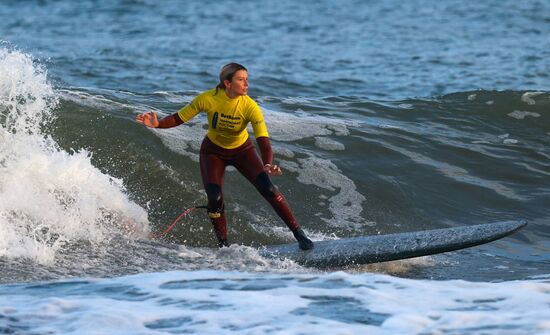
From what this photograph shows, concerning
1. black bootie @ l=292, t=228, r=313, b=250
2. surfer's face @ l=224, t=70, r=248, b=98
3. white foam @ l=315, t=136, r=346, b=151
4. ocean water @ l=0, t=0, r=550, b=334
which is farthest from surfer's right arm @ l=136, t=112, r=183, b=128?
white foam @ l=315, t=136, r=346, b=151

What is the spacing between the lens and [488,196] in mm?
11531

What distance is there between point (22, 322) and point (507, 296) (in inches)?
126

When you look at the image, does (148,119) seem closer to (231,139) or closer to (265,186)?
(231,139)

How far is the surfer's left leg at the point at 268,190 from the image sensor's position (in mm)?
8492

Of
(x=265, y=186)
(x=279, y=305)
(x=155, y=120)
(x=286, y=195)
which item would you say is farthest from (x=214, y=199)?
(x=286, y=195)

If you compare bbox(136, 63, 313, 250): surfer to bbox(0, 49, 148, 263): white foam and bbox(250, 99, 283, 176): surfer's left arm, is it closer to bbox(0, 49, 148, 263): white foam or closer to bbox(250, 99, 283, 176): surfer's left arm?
bbox(250, 99, 283, 176): surfer's left arm

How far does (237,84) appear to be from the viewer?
27.3 feet

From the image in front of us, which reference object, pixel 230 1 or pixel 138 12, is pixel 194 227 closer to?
pixel 138 12

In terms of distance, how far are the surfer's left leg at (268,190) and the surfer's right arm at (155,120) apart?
61 centimetres

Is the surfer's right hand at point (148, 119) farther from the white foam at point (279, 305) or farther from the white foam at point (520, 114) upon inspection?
the white foam at point (520, 114)

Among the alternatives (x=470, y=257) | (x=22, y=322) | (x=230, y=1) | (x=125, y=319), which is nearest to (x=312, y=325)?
(x=125, y=319)

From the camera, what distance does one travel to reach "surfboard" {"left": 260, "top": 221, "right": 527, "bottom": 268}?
835 centimetres

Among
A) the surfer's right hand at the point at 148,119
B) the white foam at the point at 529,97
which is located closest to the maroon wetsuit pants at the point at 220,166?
the surfer's right hand at the point at 148,119

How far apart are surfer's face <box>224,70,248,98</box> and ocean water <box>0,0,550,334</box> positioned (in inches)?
53.2
